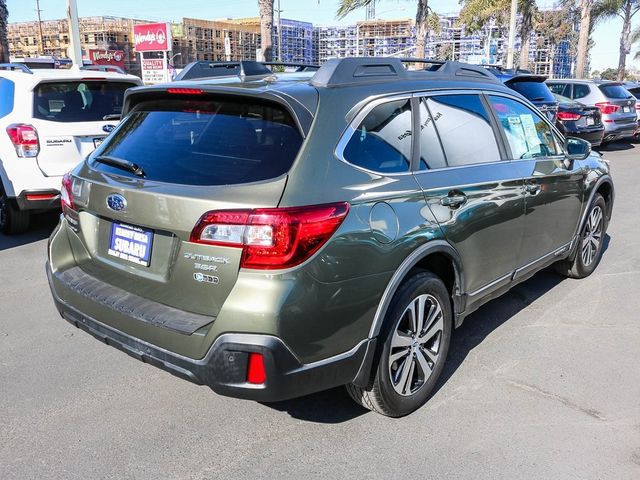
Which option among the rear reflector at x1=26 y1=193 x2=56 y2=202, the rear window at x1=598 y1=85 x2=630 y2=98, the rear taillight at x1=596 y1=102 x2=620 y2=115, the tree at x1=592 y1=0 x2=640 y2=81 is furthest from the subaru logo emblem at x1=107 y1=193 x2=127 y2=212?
the tree at x1=592 y1=0 x2=640 y2=81

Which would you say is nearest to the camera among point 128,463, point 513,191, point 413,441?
point 128,463

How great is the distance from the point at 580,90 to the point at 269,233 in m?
15.3

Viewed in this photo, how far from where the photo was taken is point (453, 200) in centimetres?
331

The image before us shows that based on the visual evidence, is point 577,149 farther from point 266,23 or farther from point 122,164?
point 266,23

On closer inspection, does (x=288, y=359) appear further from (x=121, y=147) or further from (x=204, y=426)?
(x=121, y=147)

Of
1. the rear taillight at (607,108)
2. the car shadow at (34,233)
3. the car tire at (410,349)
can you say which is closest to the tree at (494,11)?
the rear taillight at (607,108)

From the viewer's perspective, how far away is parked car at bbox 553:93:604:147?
13773 millimetres

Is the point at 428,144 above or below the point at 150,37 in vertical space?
below

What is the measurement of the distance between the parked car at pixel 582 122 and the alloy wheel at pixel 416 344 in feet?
38.6

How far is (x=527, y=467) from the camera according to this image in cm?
280

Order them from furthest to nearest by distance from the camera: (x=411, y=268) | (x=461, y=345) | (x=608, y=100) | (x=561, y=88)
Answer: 1. (x=561, y=88)
2. (x=608, y=100)
3. (x=461, y=345)
4. (x=411, y=268)

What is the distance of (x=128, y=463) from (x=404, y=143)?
2.09 metres

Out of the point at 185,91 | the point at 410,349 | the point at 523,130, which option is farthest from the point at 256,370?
the point at 523,130

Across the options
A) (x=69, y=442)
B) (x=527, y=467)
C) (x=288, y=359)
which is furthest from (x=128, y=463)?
(x=527, y=467)
